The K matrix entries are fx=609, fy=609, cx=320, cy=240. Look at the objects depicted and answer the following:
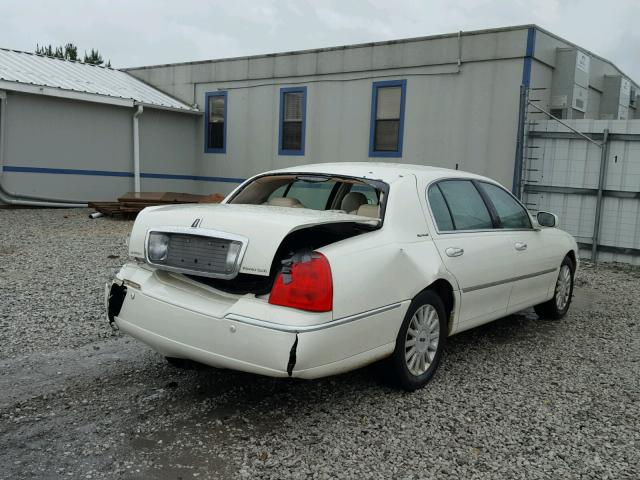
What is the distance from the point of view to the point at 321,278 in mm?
3291

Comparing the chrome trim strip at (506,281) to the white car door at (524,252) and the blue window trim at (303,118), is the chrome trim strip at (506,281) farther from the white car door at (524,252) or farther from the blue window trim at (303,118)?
the blue window trim at (303,118)

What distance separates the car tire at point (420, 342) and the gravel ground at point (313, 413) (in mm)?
136

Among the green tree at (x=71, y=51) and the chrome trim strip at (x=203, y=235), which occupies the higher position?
the green tree at (x=71, y=51)

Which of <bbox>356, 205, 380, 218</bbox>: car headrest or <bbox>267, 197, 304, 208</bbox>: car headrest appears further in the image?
<bbox>267, 197, 304, 208</bbox>: car headrest

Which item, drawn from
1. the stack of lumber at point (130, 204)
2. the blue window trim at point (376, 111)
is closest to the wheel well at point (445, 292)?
the blue window trim at point (376, 111)

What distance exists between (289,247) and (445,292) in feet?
4.23

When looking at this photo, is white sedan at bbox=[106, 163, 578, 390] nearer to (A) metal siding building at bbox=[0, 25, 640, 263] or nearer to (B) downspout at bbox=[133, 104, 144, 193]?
(A) metal siding building at bbox=[0, 25, 640, 263]

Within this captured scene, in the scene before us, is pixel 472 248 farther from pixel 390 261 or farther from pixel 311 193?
pixel 311 193

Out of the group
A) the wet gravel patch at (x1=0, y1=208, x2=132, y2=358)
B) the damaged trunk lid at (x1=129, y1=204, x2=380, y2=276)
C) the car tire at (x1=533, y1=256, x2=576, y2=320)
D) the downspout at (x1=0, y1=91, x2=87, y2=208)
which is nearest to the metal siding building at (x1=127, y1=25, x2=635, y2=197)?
the downspout at (x1=0, y1=91, x2=87, y2=208)

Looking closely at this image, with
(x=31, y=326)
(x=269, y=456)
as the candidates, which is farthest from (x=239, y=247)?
(x=31, y=326)

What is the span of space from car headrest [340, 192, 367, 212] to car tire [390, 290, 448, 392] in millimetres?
1083

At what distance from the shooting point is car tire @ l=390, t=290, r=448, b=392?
3.88m

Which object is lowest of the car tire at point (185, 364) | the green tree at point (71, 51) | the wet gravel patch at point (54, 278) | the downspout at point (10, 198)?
the wet gravel patch at point (54, 278)

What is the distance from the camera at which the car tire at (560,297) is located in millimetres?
6082
